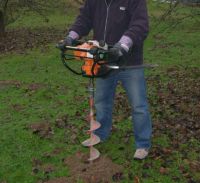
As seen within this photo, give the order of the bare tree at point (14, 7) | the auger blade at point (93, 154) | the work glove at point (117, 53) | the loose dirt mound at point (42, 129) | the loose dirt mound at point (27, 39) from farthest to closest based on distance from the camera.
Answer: the bare tree at point (14, 7)
the loose dirt mound at point (27, 39)
the loose dirt mound at point (42, 129)
the auger blade at point (93, 154)
the work glove at point (117, 53)

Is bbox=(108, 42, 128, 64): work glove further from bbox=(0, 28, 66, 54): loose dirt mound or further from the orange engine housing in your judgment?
bbox=(0, 28, 66, 54): loose dirt mound

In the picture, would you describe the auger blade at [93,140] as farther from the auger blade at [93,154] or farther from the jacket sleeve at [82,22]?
the jacket sleeve at [82,22]

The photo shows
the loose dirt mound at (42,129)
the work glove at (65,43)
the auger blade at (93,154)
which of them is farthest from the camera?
the loose dirt mound at (42,129)

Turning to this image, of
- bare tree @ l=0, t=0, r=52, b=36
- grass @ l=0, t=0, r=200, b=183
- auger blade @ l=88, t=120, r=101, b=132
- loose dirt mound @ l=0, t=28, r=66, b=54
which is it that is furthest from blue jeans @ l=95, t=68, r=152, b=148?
bare tree @ l=0, t=0, r=52, b=36

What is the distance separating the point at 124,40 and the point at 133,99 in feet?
2.78

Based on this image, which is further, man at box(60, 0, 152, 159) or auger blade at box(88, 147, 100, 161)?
auger blade at box(88, 147, 100, 161)

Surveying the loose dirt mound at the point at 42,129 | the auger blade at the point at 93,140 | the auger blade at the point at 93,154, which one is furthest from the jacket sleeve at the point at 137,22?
the loose dirt mound at the point at 42,129

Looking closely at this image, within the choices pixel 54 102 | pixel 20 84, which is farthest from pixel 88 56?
pixel 20 84

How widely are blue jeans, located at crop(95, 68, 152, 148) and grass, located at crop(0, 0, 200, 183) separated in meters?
0.37

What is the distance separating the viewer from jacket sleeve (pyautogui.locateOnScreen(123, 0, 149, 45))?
5.17 m

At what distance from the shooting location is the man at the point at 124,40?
17.1 ft

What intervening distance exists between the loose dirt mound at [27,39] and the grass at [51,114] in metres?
0.79

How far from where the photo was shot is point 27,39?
1770 centimetres

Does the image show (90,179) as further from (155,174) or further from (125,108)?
(125,108)
